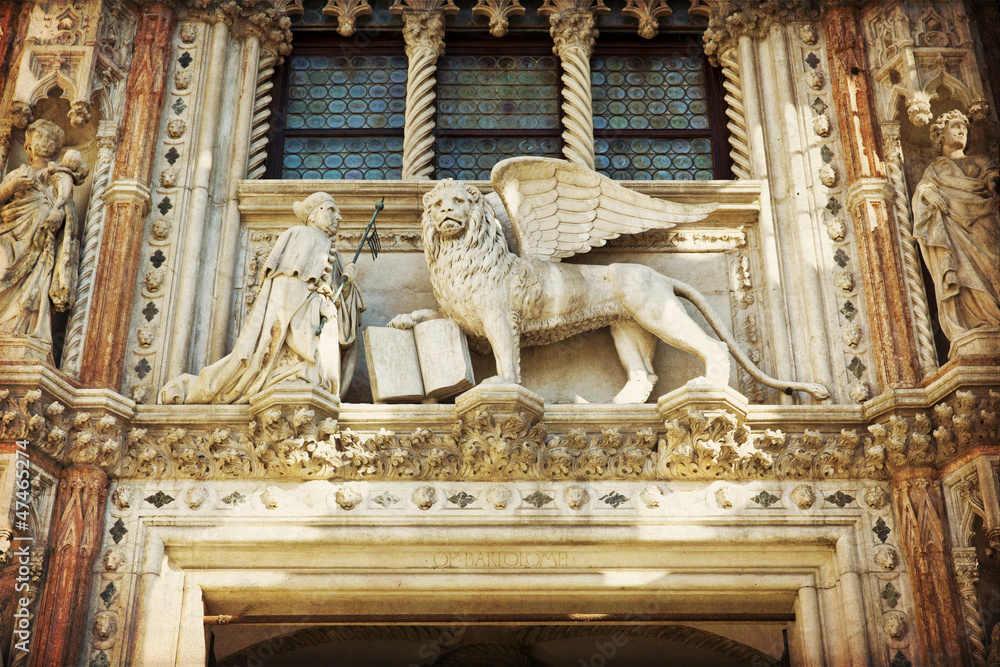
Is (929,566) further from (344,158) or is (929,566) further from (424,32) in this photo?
(424,32)

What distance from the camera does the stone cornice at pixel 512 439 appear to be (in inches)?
336

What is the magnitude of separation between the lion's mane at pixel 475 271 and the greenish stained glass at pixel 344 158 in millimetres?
1611

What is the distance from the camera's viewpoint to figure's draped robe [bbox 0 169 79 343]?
8.97 metres

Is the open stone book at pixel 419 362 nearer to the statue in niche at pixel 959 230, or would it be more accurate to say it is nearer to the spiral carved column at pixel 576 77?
the spiral carved column at pixel 576 77

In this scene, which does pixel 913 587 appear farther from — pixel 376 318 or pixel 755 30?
pixel 755 30

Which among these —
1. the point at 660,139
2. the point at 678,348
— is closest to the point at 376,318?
the point at 678,348

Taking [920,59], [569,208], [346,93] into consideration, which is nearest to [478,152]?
[346,93]

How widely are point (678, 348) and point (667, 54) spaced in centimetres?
352

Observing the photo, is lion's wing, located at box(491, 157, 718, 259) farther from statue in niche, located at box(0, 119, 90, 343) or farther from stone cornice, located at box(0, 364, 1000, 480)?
statue in niche, located at box(0, 119, 90, 343)

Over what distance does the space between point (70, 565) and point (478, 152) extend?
4912 mm

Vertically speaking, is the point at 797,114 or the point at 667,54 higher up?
the point at 667,54

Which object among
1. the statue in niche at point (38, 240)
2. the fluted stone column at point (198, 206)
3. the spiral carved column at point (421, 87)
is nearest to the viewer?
the statue in niche at point (38, 240)

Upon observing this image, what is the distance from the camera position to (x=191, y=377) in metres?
9.05

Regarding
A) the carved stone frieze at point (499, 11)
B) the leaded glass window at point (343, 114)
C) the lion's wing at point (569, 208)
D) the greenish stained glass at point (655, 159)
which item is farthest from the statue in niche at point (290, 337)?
the carved stone frieze at point (499, 11)
